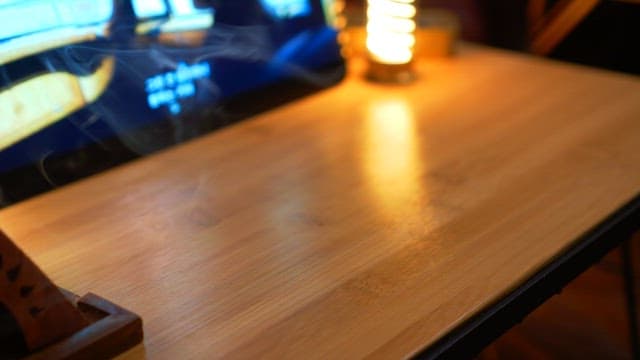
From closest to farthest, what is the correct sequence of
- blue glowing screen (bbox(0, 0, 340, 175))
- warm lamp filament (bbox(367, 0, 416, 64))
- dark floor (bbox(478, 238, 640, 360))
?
blue glowing screen (bbox(0, 0, 340, 175))
warm lamp filament (bbox(367, 0, 416, 64))
dark floor (bbox(478, 238, 640, 360))

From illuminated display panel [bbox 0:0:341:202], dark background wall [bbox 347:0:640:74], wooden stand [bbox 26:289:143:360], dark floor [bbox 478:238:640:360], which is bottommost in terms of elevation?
dark floor [bbox 478:238:640:360]

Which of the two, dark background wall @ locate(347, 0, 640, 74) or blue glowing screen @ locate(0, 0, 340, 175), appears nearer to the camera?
blue glowing screen @ locate(0, 0, 340, 175)

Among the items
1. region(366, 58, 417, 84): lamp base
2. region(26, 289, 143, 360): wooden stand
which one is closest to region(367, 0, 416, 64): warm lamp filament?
region(366, 58, 417, 84): lamp base

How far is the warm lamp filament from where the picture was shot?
1205 millimetres

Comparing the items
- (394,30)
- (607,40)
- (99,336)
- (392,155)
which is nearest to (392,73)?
(394,30)

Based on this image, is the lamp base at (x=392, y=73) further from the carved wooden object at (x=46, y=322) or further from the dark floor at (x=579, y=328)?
the carved wooden object at (x=46, y=322)

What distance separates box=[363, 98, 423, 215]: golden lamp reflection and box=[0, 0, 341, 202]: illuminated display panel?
0.12m

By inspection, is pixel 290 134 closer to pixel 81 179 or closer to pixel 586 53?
pixel 81 179

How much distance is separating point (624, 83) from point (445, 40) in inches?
10.7

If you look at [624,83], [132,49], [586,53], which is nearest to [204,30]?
[132,49]

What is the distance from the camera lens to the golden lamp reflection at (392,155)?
88cm

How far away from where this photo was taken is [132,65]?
2.93 feet

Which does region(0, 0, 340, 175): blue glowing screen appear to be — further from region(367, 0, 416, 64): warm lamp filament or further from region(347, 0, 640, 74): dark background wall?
region(347, 0, 640, 74): dark background wall

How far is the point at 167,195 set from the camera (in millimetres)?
897
